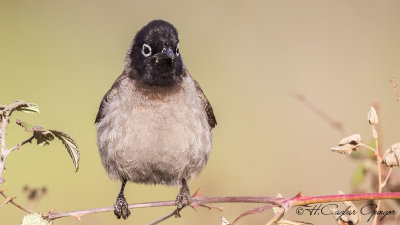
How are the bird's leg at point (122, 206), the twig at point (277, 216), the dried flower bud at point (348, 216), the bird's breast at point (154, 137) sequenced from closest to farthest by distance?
the twig at point (277, 216), the dried flower bud at point (348, 216), the bird's breast at point (154, 137), the bird's leg at point (122, 206)

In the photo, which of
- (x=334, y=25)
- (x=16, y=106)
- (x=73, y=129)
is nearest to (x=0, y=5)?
(x=73, y=129)

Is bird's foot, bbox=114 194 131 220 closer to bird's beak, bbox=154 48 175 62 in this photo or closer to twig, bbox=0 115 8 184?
bird's beak, bbox=154 48 175 62

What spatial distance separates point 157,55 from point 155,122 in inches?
16.4

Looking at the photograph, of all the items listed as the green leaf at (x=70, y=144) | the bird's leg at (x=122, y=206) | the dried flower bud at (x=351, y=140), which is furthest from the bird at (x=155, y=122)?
the dried flower bud at (x=351, y=140)

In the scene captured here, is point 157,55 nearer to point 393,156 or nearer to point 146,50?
point 146,50

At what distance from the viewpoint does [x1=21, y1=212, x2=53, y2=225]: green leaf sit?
196cm

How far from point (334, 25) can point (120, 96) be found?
Result: 13.1ft

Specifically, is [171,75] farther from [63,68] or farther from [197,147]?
[63,68]

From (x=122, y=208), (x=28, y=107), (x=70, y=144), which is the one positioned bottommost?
(x=122, y=208)

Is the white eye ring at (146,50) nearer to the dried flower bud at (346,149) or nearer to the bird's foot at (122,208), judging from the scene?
the bird's foot at (122,208)

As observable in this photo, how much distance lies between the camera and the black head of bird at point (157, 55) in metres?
3.56

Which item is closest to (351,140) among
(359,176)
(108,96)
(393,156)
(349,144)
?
(349,144)

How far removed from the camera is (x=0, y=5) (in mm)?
7805

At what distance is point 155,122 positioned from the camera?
3527 mm
